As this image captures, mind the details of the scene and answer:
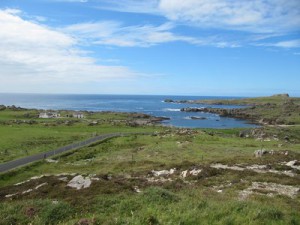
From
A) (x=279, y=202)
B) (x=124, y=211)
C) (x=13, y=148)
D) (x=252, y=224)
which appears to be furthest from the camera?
(x=13, y=148)

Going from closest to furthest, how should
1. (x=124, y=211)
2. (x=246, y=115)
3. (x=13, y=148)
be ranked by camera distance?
(x=124, y=211), (x=13, y=148), (x=246, y=115)

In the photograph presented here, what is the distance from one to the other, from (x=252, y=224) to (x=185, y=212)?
286 centimetres

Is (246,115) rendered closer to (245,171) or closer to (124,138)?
(124,138)

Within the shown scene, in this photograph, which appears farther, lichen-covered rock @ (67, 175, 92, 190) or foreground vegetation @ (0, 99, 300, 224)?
lichen-covered rock @ (67, 175, 92, 190)

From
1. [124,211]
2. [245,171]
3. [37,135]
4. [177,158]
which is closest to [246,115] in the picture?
[37,135]

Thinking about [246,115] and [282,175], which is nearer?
[282,175]

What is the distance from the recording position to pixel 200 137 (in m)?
76.0

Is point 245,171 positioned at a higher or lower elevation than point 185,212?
lower

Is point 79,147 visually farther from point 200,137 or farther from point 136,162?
point 200,137

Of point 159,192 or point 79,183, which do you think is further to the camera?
point 79,183

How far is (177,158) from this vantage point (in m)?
46.6

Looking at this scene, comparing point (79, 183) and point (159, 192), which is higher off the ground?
point (159, 192)

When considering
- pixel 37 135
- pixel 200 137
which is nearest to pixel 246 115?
pixel 200 137

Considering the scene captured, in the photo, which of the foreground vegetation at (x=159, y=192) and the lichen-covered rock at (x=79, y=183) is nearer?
the foreground vegetation at (x=159, y=192)
